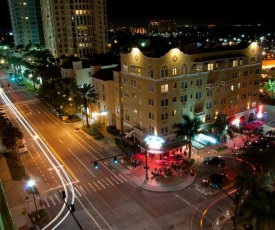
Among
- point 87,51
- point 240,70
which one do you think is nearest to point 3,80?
point 87,51

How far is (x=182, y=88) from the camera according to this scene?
5966 cm

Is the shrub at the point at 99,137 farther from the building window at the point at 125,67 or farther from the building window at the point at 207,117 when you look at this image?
the building window at the point at 207,117

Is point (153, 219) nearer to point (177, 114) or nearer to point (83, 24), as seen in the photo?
point (177, 114)

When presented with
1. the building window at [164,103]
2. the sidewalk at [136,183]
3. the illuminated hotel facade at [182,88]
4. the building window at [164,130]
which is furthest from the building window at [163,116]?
the sidewalk at [136,183]

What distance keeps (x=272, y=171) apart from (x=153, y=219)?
17265 millimetres

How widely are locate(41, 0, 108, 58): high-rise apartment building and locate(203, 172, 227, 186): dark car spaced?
123319 mm

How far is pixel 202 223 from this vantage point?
40.2 m

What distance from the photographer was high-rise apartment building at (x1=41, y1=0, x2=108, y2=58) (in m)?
151

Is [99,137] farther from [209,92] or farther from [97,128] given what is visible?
[209,92]

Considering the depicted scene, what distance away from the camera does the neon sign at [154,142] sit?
189 feet

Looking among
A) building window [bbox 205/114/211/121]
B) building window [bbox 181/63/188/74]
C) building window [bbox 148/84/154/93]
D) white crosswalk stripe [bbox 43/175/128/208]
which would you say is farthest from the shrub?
building window [bbox 181/63/188/74]

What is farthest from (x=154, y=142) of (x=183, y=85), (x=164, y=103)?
(x=183, y=85)

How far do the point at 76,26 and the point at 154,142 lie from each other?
375 ft

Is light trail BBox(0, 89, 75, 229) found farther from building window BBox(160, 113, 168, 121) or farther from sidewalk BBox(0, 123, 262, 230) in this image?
building window BBox(160, 113, 168, 121)
